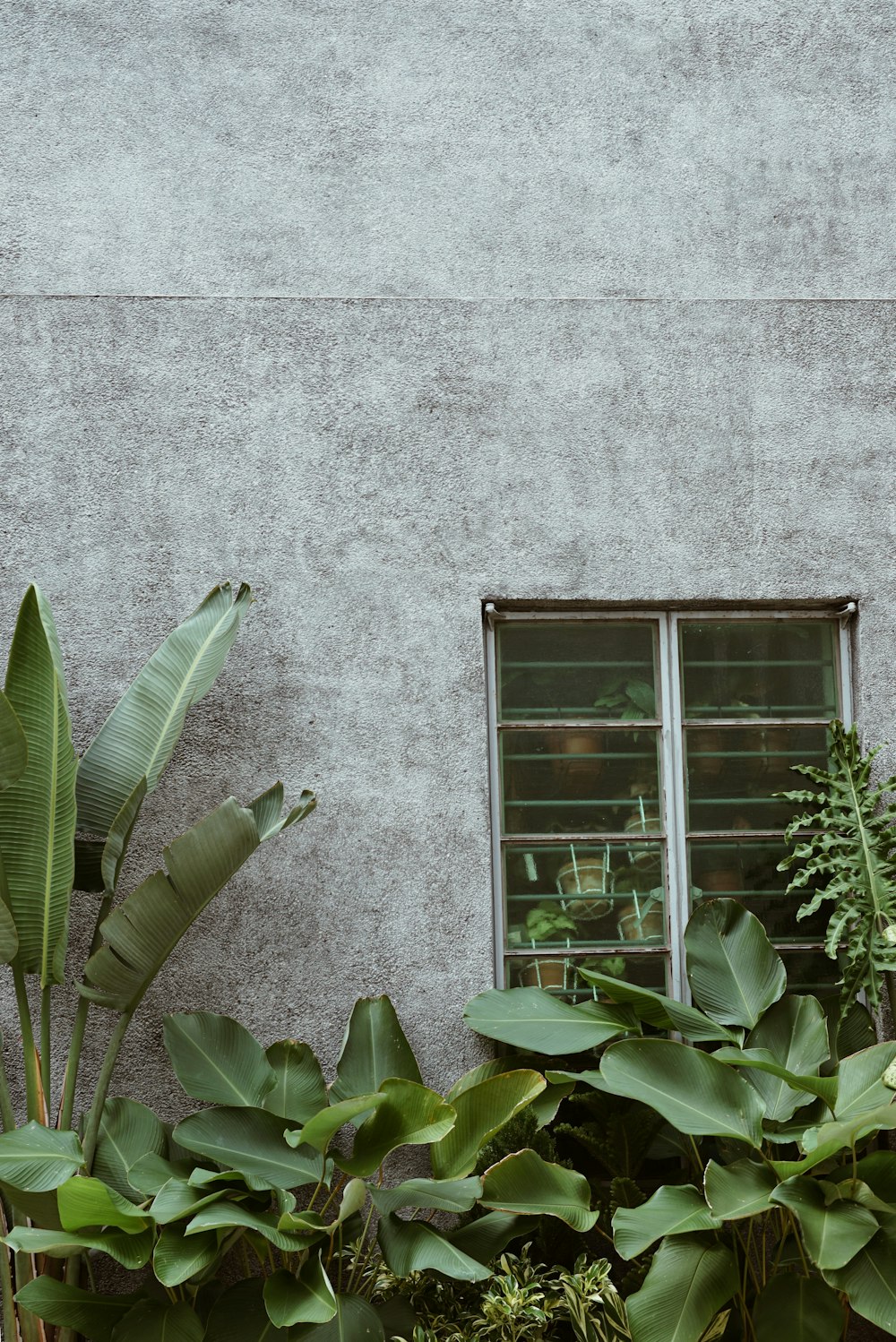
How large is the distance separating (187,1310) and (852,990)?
208 cm

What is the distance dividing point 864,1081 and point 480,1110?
101 cm

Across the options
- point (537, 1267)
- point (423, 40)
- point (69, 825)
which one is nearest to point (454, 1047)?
point (537, 1267)

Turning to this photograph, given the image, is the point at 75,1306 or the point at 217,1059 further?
the point at 217,1059

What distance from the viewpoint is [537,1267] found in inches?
129

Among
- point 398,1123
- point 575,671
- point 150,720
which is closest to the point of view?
point 398,1123

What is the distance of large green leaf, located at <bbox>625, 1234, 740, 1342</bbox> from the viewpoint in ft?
9.67

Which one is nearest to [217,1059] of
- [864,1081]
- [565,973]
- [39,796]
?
[39,796]

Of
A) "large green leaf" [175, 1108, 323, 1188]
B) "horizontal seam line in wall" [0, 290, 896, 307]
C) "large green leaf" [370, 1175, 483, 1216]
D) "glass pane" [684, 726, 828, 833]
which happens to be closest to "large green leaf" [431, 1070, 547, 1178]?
"large green leaf" [370, 1175, 483, 1216]

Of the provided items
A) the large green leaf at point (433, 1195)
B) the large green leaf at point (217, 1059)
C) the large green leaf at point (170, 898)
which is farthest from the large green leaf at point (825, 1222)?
the large green leaf at point (170, 898)

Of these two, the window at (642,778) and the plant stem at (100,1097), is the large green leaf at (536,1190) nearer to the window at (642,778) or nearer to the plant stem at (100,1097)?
the window at (642,778)

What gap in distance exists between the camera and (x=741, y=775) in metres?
3.97

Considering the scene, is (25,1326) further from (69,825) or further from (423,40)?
(423,40)

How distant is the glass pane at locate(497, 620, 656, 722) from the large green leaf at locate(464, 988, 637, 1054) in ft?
3.00

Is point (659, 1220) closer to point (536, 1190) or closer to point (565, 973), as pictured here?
point (536, 1190)
